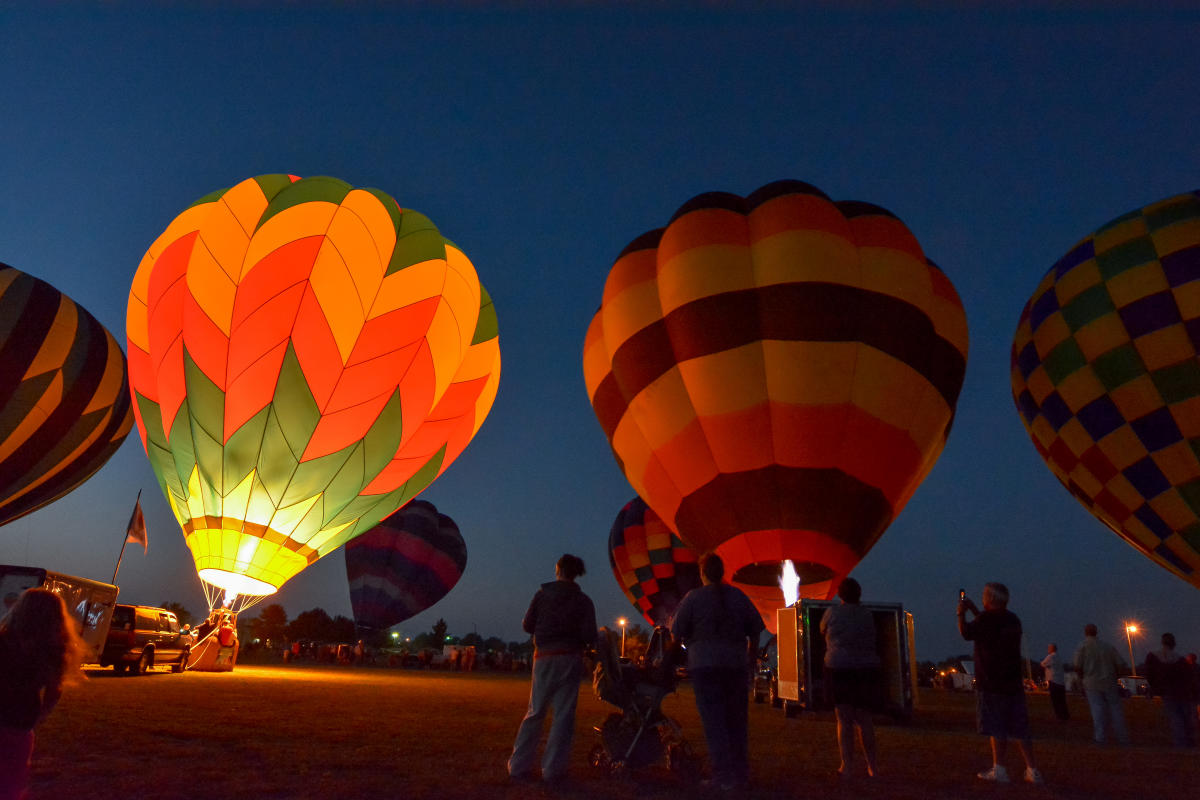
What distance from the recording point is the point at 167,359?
1134cm

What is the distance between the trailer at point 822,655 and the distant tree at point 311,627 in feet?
214

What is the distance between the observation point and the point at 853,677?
4379mm

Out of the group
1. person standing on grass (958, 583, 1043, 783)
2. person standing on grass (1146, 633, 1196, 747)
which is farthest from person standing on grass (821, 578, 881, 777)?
person standing on grass (1146, 633, 1196, 747)

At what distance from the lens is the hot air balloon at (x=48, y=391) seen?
50.1 feet

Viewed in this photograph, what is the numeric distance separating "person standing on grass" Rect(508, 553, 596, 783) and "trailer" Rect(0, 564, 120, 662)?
894 centimetres

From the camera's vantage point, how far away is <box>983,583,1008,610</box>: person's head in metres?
4.52

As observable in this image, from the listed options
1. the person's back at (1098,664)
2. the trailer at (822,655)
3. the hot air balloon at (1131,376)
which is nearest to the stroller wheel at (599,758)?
the trailer at (822,655)

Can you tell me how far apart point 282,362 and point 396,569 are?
16.0m

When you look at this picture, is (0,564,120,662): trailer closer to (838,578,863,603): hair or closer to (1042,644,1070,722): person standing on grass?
(838,578,863,603): hair

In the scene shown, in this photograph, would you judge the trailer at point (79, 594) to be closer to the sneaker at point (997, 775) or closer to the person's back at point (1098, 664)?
the sneaker at point (997, 775)

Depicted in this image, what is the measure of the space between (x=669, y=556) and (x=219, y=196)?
1315cm

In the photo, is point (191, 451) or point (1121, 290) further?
point (1121, 290)

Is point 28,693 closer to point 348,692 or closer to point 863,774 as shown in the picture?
point 863,774

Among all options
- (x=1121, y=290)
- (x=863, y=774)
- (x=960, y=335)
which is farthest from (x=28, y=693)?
(x=1121, y=290)
